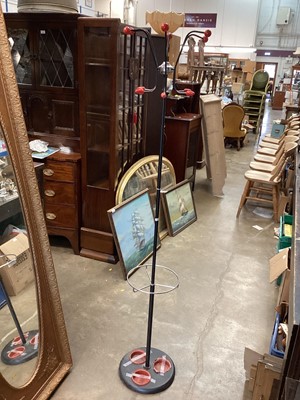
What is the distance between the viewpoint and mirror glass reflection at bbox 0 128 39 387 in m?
1.66

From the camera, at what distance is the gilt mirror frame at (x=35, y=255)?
145cm

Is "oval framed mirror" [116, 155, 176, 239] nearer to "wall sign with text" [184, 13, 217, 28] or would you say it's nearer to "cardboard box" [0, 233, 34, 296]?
"cardboard box" [0, 233, 34, 296]

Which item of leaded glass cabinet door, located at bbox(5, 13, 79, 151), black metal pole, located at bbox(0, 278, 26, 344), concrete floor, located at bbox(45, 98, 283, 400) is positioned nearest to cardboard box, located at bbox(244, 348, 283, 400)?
concrete floor, located at bbox(45, 98, 283, 400)

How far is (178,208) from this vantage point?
3623 millimetres

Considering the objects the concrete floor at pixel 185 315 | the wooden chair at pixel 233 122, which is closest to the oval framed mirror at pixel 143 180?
the concrete floor at pixel 185 315

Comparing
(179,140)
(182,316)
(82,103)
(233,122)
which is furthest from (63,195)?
(233,122)

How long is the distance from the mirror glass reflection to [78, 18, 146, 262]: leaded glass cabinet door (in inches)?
43.4

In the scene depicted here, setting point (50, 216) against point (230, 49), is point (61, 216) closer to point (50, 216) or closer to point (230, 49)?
point (50, 216)

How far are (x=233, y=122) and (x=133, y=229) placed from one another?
472cm

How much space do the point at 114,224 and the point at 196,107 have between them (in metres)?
2.55

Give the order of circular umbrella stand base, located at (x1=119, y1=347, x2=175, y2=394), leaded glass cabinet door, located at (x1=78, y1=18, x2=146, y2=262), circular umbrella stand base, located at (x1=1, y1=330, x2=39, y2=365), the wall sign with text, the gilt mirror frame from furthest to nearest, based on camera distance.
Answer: the wall sign with text
leaded glass cabinet door, located at (x1=78, y1=18, x2=146, y2=262)
circular umbrella stand base, located at (x1=119, y1=347, x2=175, y2=394)
circular umbrella stand base, located at (x1=1, y1=330, x2=39, y2=365)
the gilt mirror frame

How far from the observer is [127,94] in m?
2.87

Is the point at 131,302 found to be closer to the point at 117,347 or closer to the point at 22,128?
the point at 117,347

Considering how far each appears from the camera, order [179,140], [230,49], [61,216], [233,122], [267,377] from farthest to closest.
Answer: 1. [230,49]
2. [233,122]
3. [179,140]
4. [61,216]
5. [267,377]
